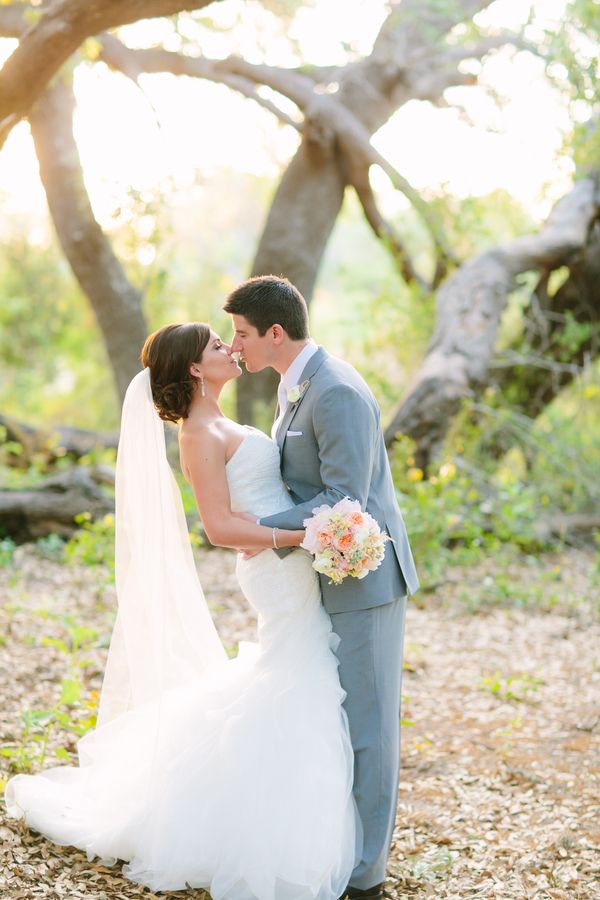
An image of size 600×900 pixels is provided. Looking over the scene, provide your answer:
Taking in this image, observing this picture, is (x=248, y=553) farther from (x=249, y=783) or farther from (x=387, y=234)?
(x=387, y=234)

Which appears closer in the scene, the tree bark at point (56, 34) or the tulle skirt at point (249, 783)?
the tulle skirt at point (249, 783)

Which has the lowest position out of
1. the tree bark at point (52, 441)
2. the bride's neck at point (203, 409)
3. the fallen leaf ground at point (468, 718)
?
the fallen leaf ground at point (468, 718)

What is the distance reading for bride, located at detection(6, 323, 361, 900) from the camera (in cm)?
312

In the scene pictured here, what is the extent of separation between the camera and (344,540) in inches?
116

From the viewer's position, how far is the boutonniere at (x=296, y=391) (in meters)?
3.26

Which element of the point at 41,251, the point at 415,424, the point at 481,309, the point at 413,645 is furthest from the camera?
the point at 41,251

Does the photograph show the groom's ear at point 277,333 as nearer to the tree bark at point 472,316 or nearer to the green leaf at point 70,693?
the green leaf at point 70,693

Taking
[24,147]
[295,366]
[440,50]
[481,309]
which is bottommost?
[295,366]

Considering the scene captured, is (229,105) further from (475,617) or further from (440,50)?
(475,617)

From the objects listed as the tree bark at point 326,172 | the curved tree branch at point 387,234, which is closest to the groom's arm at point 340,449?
the tree bark at point 326,172

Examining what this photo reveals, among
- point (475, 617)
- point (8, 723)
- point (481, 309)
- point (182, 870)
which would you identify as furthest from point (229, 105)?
point (182, 870)

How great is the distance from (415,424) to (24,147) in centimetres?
534

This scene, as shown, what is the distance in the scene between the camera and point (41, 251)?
18609mm

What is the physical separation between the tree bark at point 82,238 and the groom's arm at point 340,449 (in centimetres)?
711
